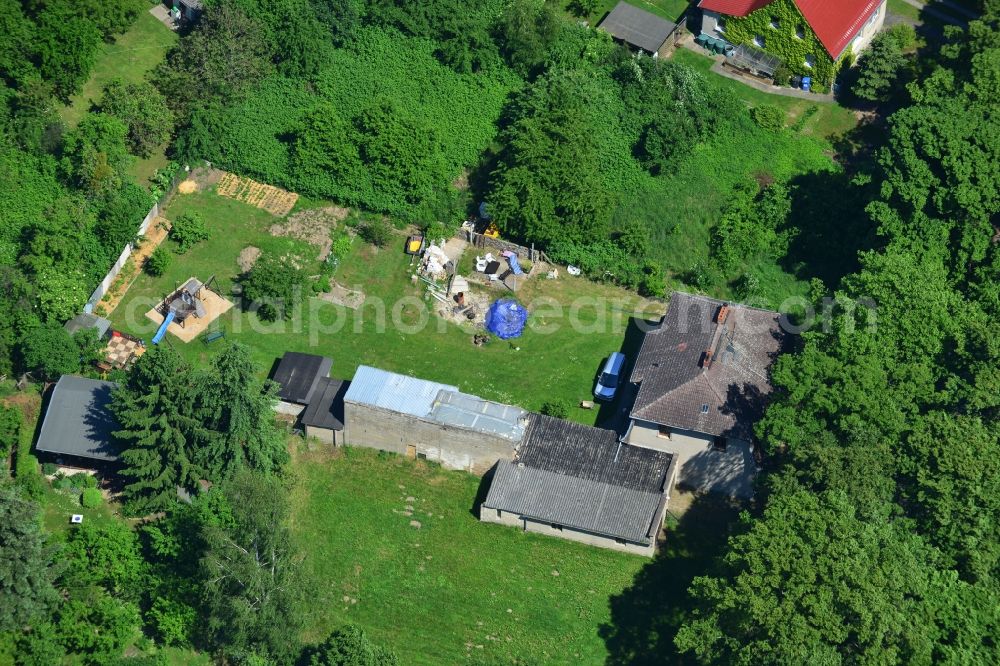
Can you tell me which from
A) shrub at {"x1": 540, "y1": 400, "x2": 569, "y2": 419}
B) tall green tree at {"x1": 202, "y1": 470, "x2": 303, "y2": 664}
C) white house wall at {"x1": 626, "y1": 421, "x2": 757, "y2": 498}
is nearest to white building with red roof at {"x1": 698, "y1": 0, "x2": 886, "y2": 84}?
white house wall at {"x1": 626, "y1": 421, "x2": 757, "y2": 498}

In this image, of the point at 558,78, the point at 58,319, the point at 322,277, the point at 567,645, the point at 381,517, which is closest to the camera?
the point at 567,645

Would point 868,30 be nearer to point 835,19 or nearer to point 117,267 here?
point 835,19

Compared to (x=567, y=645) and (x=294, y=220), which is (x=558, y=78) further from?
(x=567, y=645)

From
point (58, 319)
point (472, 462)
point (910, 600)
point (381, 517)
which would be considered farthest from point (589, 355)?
point (58, 319)

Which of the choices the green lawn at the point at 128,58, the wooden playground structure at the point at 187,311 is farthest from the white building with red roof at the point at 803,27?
the wooden playground structure at the point at 187,311

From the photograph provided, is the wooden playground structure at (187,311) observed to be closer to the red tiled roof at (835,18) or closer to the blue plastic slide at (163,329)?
the blue plastic slide at (163,329)
